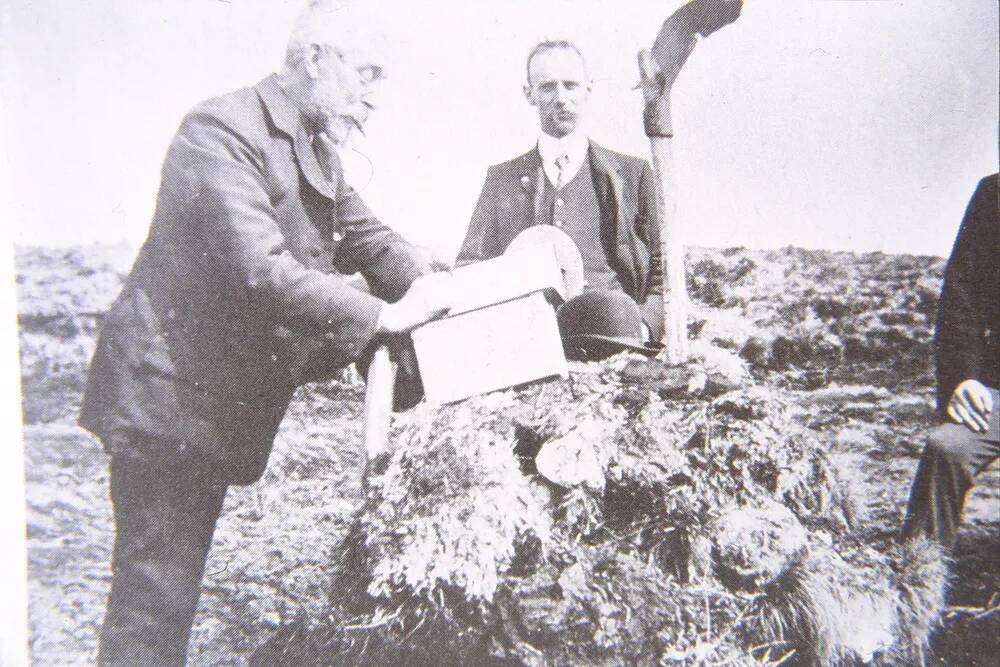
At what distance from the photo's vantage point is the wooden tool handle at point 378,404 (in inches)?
66.1

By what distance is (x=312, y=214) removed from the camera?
5.70 feet

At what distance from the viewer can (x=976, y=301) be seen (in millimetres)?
1842

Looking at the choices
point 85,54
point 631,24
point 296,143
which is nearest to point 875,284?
point 631,24

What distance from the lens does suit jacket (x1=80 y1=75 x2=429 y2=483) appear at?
63.2 inches

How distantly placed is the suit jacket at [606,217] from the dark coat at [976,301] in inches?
32.8

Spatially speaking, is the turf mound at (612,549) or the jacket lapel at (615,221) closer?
the turf mound at (612,549)

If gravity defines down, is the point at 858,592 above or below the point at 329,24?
below

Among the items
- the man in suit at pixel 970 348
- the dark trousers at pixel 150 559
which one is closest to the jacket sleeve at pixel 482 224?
the dark trousers at pixel 150 559

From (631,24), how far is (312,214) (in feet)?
3.52

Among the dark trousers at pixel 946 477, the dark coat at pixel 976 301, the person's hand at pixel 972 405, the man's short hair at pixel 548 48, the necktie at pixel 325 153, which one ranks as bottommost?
the dark trousers at pixel 946 477

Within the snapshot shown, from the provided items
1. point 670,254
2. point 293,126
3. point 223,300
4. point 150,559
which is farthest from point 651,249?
A: point 150,559

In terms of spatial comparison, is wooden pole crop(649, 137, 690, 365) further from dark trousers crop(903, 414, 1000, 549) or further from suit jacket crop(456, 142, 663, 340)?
dark trousers crop(903, 414, 1000, 549)

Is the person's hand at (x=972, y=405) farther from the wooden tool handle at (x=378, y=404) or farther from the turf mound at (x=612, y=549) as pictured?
the wooden tool handle at (x=378, y=404)

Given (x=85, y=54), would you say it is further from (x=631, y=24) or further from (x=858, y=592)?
(x=858, y=592)
